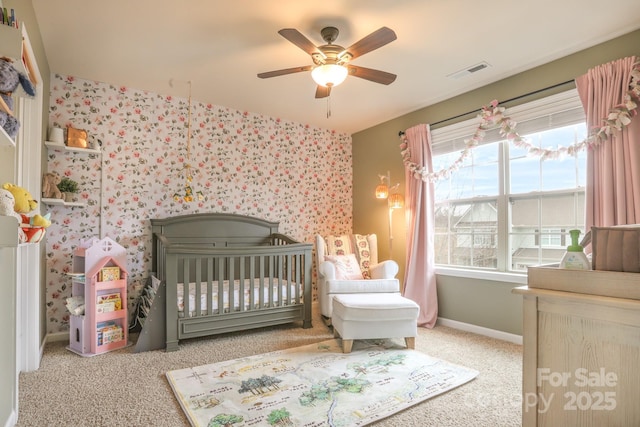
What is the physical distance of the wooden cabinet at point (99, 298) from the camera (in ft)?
8.59

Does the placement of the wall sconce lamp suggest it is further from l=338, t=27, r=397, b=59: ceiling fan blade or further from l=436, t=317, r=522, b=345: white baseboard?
l=338, t=27, r=397, b=59: ceiling fan blade

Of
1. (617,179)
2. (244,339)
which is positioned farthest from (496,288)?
(244,339)

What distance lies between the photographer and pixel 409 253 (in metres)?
3.76

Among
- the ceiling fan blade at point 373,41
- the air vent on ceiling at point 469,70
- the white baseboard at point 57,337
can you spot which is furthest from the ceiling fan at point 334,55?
the white baseboard at point 57,337

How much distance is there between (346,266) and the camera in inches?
143

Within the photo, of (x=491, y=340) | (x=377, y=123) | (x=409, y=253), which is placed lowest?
(x=491, y=340)

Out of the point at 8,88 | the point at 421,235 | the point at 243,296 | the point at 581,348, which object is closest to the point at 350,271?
the point at 421,235

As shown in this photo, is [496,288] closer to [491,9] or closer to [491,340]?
[491,340]

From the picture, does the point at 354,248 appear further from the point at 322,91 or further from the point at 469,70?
the point at 469,70

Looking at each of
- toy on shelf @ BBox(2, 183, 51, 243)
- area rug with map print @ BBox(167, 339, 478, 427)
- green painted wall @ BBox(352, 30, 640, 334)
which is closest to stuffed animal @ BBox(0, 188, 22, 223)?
toy on shelf @ BBox(2, 183, 51, 243)

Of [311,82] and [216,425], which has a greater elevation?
[311,82]

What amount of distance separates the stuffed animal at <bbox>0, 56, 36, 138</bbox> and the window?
3.28 metres

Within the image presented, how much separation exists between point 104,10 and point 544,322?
2.81 meters

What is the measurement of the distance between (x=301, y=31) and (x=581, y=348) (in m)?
2.30
